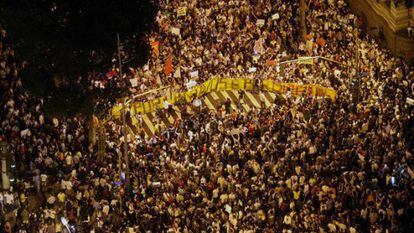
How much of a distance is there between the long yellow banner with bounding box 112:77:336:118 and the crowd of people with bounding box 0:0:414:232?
16.4 inches

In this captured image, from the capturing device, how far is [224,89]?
143 feet

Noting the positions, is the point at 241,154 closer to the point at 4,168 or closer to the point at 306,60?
the point at 306,60

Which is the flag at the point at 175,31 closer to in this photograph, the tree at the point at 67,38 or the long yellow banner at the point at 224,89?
the long yellow banner at the point at 224,89

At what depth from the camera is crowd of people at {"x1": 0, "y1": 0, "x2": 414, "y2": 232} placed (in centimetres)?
Answer: 3177

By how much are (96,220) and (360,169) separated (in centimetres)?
992

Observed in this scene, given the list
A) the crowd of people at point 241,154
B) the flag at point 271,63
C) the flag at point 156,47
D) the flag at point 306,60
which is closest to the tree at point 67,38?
the crowd of people at point 241,154

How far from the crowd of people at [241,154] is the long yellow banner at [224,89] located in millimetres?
417

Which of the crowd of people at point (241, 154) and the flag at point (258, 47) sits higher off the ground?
the flag at point (258, 47)

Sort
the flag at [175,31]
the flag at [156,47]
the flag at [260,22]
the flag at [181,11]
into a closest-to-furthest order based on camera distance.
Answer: the flag at [156,47], the flag at [175,31], the flag at [260,22], the flag at [181,11]

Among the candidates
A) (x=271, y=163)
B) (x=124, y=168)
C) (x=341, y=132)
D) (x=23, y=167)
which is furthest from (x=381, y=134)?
(x=23, y=167)

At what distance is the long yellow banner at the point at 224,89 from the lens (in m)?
41.1

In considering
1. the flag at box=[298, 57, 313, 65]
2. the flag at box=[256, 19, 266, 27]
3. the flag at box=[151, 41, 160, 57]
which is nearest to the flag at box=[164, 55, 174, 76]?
the flag at box=[151, 41, 160, 57]

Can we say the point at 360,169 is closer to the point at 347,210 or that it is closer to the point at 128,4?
the point at 347,210


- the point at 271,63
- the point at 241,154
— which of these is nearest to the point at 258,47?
the point at 271,63
